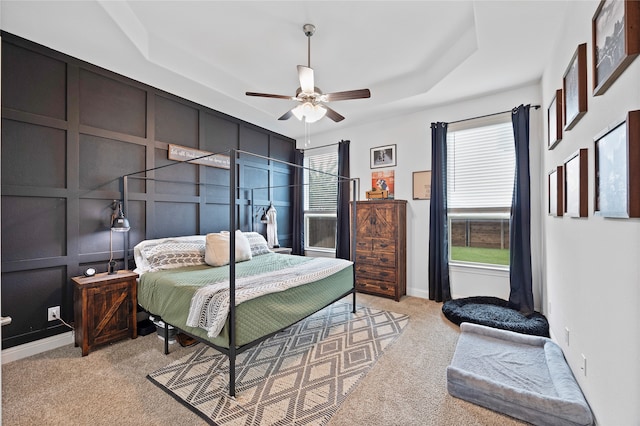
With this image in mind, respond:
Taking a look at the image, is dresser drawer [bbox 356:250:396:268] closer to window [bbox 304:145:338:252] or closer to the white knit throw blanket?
window [bbox 304:145:338:252]

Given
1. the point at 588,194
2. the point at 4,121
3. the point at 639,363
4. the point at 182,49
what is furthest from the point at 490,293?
the point at 4,121

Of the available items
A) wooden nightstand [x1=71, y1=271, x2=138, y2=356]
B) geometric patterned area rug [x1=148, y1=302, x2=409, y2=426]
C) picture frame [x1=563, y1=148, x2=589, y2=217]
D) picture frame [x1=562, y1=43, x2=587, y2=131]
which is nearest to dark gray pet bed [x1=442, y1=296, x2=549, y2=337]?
geometric patterned area rug [x1=148, y1=302, x2=409, y2=426]

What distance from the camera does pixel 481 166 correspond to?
3.89 metres

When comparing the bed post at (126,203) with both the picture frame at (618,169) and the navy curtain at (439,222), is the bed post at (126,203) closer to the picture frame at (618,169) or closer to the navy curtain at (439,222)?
the navy curtain at (439,222)

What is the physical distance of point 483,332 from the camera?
2680 millimetres

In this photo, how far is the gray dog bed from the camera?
1.74m

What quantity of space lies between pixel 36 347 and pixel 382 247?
3979mm

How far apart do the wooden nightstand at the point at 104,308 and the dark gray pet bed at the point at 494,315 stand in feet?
11.4

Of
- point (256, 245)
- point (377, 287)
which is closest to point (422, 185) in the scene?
point (377, 287)

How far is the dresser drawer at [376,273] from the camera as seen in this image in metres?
4.17

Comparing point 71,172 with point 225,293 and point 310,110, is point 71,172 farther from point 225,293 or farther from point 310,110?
point 310,110

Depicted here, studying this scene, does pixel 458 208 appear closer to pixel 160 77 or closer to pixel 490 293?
pixel 490 293

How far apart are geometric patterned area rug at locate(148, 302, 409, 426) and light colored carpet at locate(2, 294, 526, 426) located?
95 mm

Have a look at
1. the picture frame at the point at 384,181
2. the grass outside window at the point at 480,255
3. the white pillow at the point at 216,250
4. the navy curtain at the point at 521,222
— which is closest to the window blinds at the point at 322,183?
the picture frame at the point at 384,181
